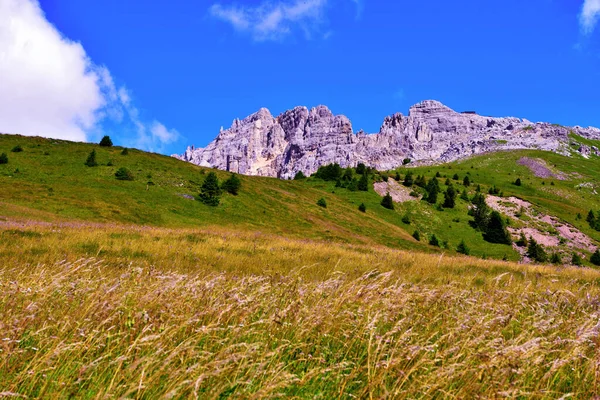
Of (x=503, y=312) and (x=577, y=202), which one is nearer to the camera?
(x=503, y=312)

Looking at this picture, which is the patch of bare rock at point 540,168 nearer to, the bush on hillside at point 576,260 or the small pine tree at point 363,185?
the bush on hillside at point 576,260

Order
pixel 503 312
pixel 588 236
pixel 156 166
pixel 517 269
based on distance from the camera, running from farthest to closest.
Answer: pixel 588 236
pixel 156 166
pixel 517 269
pixel 503 312

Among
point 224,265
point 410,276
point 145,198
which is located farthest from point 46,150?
point 410,276

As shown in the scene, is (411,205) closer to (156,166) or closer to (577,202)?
(156,166)

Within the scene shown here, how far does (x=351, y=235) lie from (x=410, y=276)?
3122 cm

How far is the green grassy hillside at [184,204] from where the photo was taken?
107 feet

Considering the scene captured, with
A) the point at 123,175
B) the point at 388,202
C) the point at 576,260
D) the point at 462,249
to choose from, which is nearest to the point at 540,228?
the point at 576,260

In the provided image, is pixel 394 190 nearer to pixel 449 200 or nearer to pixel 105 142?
pixel 449 200

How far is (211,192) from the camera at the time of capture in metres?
41.8

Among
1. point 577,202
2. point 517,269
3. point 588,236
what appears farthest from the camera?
point 577,202

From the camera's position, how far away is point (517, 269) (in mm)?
14711

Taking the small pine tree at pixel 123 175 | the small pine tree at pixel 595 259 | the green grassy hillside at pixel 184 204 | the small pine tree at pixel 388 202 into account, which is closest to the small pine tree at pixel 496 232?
the green grassy hillside at pixel 184 204

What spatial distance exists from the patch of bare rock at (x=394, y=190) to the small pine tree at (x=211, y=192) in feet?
108

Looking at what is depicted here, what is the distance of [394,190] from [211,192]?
123 feet
